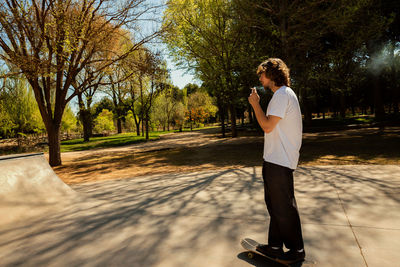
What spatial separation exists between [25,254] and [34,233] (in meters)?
0.65

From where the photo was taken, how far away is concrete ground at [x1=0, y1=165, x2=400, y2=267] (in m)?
2.56

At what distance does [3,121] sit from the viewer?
988 inches

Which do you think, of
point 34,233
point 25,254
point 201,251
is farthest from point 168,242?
point 34,233

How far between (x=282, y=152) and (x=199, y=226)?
1734mm

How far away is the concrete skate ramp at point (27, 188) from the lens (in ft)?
12.9

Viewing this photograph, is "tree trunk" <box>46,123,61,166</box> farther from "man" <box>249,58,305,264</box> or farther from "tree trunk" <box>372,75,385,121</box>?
"tree trunk" <box>372,75,385,121</box>

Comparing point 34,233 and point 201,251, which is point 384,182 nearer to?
point 201,251

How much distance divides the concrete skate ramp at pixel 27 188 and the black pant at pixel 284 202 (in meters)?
4.07

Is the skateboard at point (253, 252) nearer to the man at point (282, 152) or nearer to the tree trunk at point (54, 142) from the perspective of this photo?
the man at point (282, 152)

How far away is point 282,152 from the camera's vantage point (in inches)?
90.6

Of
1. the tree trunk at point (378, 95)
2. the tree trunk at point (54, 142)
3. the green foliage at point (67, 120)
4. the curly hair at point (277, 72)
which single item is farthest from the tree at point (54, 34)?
the green foliage at point (67, 120)

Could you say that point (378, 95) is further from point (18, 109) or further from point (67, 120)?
point (67, 120)

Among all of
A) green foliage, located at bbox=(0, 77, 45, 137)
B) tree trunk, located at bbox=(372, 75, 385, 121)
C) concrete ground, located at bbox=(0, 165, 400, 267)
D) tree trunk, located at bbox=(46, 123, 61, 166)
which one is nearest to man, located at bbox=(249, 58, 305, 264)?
concrete ground, located at bbox=(0, 165, 400, 267)

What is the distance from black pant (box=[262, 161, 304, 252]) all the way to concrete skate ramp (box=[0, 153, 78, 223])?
407 centimetres
